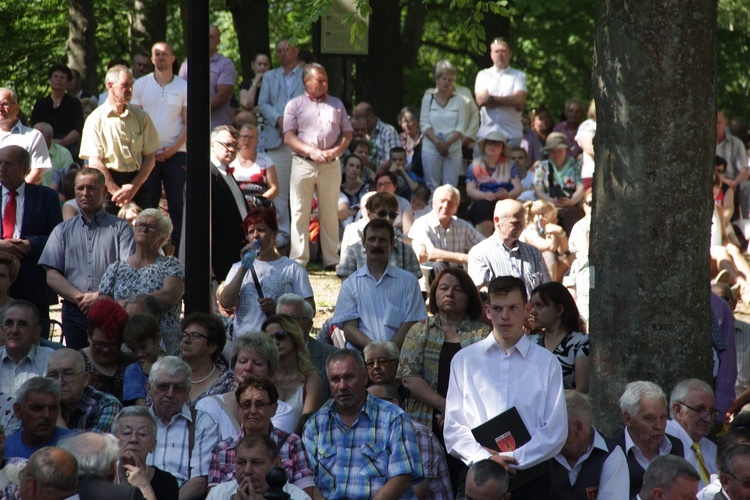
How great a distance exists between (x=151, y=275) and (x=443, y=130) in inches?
327

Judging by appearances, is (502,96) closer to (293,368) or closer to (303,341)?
(303,341)

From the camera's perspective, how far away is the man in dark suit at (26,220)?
420 inches

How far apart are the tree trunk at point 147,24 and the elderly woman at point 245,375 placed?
50.4ft

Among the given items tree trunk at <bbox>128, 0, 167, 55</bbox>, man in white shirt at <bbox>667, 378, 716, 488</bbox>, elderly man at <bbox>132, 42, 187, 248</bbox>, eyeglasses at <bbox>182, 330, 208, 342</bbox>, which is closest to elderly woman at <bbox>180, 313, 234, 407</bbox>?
eyeglasses at <bbox>182, 330, 208, 342</bbox>

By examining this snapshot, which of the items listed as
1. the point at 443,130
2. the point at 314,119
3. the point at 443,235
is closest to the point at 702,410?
the point at 443,235

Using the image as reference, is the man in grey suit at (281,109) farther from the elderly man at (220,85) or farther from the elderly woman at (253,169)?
the elderly woman at (253,169)

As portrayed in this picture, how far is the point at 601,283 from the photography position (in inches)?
336

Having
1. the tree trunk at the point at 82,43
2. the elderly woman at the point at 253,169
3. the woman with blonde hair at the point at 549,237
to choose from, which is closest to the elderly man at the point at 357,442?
the woman with blonde hair at the point at 549,237

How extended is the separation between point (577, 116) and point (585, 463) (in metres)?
11.9

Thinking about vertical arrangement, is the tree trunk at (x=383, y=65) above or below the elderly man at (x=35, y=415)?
above

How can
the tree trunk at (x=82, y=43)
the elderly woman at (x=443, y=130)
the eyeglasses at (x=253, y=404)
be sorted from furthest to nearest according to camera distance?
the tree trunk at (x=82, y=43), the elderly woman at (x=443, y=130), the eyeglasses at (x=253, y=404)

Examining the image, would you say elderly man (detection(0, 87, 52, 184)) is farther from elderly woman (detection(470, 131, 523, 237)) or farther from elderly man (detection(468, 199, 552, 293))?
elderly woman (detection(470, 131, 523, 237))

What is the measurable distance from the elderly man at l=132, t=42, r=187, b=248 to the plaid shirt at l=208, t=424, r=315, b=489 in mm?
6485

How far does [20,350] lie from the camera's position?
8547mm
